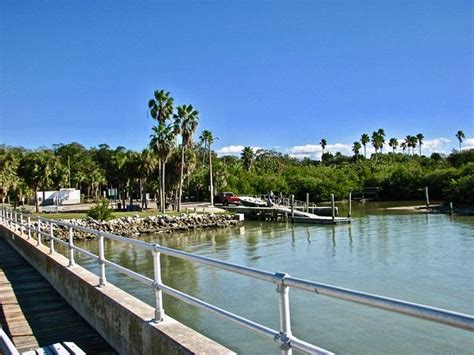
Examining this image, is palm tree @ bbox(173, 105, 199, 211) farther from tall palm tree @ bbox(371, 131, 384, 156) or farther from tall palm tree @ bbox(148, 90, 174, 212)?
tall palm tree @ bbox(371, 131, 384, 156)

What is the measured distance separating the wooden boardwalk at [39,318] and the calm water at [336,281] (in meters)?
4.90

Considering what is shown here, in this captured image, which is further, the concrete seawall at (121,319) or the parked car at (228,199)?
the parked car at (228,199)

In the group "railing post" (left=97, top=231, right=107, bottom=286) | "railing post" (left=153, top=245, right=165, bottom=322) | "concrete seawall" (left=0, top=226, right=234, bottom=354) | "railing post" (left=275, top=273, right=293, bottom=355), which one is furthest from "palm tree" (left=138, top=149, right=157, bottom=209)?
"railing post" (left=275, top=273, right=293, bottom=355)

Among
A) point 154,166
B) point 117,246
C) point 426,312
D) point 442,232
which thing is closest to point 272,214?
point 154,166

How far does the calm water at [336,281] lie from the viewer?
41.3 ft

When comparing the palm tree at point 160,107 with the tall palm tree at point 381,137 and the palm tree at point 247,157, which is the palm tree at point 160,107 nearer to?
the palm tree at point 247,157

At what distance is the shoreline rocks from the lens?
137 ft

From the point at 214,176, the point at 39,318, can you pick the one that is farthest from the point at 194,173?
the point at 39,318

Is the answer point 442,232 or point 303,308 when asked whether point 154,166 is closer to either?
point 442,232

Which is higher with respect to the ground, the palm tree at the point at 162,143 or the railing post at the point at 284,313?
the palm tree at the point at 162,143

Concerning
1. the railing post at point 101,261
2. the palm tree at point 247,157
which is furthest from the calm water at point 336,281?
the palm tree at point 247,157

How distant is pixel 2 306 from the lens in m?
8.11

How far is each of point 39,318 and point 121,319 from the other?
2.40 metres

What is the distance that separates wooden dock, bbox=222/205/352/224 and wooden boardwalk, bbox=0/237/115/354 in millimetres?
41006
